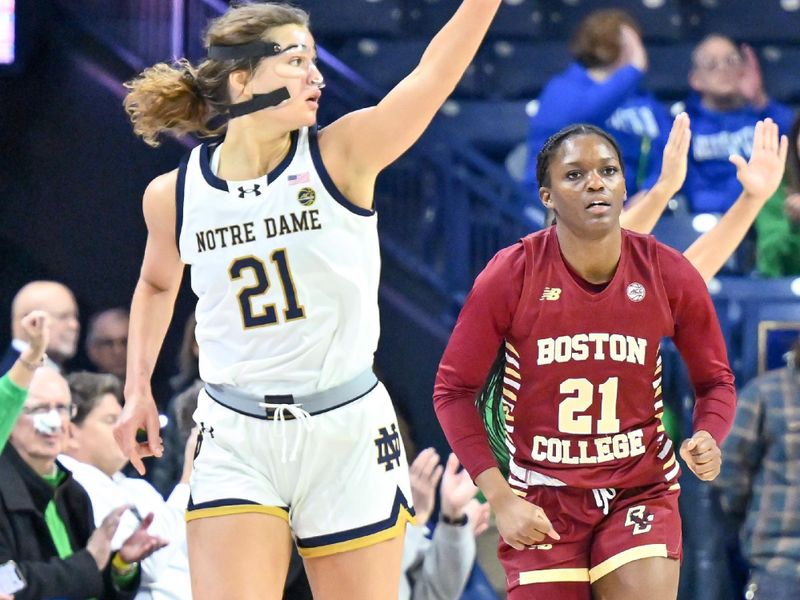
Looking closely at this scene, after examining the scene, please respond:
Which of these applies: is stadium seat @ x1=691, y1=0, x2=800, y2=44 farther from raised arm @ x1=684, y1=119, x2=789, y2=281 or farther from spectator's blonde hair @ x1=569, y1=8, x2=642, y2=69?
raised arm @ x1=684, y1=119, x2=789, y2=281

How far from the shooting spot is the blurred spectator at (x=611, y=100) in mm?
6973

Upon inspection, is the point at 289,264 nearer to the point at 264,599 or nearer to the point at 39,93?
the point at 264,599

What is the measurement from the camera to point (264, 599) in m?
3.53

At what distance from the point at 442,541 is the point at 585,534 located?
82.0 inches

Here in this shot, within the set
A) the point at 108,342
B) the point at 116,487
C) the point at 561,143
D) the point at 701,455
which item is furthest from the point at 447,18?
the point at 701,455

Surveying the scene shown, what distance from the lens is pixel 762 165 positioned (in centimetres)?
453

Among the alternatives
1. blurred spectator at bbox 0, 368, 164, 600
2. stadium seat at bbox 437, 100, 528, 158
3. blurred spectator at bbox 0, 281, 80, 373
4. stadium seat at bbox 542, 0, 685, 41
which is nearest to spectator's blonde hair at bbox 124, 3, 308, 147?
blurred spectator at bbox 0, 368, 164, 600

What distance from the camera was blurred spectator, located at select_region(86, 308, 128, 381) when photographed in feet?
23.2

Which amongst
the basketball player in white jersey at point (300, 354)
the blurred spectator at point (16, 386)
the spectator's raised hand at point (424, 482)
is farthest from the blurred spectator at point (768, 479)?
the blurred spectator at point (16, 386)

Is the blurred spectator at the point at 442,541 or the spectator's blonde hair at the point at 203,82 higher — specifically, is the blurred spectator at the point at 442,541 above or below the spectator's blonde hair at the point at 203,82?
below

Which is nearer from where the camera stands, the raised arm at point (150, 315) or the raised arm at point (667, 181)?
the raised arm at point (150, 315)

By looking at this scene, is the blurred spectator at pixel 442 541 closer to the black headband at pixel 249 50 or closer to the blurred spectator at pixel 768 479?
the blurred spectator at pixel 768 479

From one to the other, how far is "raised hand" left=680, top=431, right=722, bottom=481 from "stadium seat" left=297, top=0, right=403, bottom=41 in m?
5.28

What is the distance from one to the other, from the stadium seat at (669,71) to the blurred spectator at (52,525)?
448 cm
